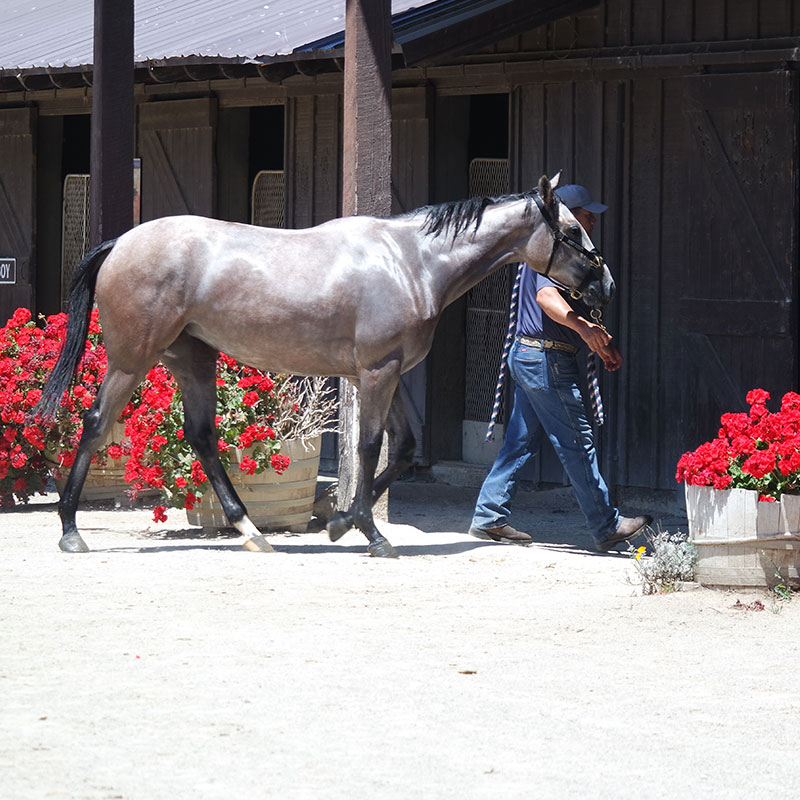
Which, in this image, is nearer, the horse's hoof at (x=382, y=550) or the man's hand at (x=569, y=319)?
the horse's hoof at (x=382, y=550)

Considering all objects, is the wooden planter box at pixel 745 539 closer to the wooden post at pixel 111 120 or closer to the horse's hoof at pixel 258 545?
the horse's hoof at pixel 258 545

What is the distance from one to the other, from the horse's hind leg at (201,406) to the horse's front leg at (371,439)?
0.64 meters

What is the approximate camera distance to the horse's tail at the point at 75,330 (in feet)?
26.8

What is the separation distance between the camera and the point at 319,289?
791cm

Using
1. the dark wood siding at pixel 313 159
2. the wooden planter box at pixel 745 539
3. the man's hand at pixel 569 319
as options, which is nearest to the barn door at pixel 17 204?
the dark wood siding at pixel 313 159

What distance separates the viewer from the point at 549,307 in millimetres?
8203

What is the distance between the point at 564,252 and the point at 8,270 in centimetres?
685

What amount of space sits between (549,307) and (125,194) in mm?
3007

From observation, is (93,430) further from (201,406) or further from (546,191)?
Answer: (546,191)

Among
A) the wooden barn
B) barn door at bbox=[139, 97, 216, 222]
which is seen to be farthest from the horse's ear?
barn door at bbox=[139, 97, 216, 222]

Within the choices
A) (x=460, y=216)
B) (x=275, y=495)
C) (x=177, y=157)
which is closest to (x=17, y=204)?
(x=177, y=157)

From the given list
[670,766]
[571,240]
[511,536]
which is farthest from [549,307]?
[670,766]

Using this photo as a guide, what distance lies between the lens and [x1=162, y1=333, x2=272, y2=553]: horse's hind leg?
326 inches

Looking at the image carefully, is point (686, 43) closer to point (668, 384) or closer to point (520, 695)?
point (668, 384)
